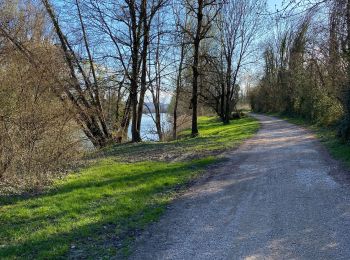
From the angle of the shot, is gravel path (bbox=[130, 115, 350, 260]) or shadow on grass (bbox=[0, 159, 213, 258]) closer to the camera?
gravel path (bbox=[130, 115, 350, 260])

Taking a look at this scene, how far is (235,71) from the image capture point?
39.9 m

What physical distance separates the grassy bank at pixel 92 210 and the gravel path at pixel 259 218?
477 mm

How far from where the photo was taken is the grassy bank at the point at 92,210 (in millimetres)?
5348

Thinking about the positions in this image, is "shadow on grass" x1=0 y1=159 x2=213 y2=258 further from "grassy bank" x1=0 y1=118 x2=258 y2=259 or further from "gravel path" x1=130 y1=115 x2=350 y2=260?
"gravel path" x1=130 y1=115 x2=350 y2=260

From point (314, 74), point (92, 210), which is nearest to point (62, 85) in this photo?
point (92, 210)

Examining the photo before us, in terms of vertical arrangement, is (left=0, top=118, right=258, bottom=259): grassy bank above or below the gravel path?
above

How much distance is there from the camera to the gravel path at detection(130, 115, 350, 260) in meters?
4.93

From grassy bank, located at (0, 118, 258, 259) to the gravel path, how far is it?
1.56 ft

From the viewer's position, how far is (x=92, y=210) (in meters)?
7.16

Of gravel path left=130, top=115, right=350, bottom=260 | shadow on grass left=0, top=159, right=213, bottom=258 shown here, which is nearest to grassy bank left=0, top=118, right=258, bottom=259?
shadow on grass left=0, top=159, right=213, bottom=258

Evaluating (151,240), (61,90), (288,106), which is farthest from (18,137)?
(288,106)

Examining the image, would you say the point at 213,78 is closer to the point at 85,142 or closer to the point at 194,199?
the point at 85,142

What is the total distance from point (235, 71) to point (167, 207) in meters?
34.2

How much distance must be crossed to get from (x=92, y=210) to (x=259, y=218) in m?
3.21
